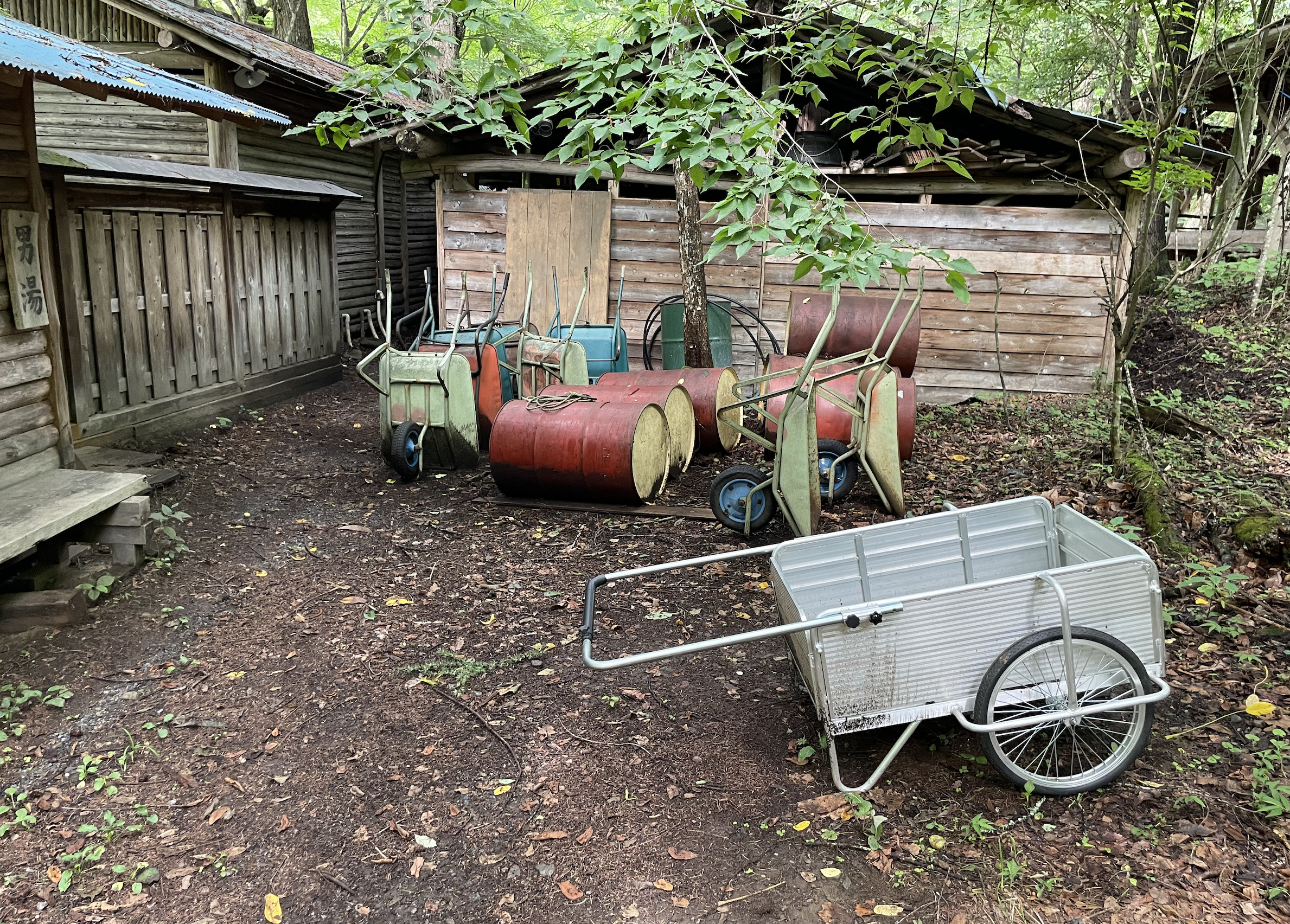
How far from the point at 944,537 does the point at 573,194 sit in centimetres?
739

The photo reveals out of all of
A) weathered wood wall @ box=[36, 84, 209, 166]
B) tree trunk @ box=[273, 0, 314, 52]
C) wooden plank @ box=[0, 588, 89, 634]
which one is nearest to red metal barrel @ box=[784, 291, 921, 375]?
wooden plank @ box=[0, 588, 89, 634]

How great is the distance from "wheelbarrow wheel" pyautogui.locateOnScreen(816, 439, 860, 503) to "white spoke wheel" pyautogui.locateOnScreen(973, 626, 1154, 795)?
3.15 m

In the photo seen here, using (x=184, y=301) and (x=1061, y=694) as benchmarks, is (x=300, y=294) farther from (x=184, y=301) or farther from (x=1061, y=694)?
(x=1061, y=694)

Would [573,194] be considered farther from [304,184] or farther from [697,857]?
[697,857]

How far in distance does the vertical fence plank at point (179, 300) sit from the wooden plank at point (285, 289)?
153cm

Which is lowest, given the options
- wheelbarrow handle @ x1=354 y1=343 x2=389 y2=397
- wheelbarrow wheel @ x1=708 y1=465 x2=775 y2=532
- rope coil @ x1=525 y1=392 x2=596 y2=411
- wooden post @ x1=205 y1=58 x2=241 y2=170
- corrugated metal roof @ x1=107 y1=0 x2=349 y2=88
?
wheelbarrow wheel @ x1=708 y1=465 x2=775 y2=532

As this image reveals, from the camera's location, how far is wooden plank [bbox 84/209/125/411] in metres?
6.82

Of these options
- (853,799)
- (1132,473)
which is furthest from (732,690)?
(1132,473)

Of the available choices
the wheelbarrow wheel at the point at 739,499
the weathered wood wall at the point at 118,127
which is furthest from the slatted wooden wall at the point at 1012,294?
the weathered wood wall at the point at 118,127

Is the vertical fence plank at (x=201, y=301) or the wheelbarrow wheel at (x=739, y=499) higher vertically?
the vertical fence plank at (x=201, y=301)

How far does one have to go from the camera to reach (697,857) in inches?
122

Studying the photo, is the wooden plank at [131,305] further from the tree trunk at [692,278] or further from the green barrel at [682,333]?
Answer: the green barrel at [682,333]

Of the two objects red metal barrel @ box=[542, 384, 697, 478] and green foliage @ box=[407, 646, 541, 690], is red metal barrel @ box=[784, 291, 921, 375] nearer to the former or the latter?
red metal barrel @ box=[542, 384, 697, 478]

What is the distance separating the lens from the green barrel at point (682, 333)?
9.91 metres
